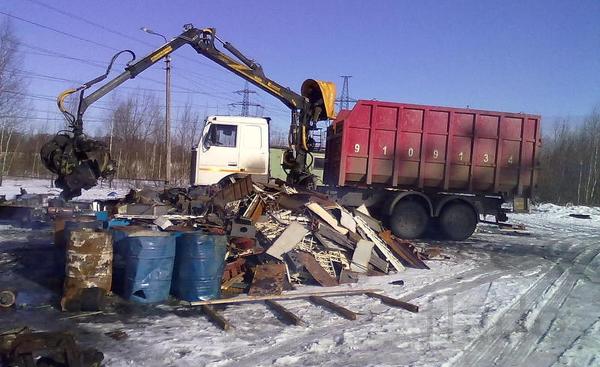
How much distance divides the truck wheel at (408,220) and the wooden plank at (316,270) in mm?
5843

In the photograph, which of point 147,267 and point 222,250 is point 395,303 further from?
point 147,267


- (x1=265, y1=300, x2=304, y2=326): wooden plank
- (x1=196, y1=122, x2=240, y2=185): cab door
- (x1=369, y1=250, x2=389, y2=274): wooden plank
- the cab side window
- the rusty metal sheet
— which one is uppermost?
the cab side window

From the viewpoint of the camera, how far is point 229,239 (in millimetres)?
8500

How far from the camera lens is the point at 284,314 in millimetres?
6379

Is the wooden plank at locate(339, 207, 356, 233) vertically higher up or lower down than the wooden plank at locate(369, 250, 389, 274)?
higher up

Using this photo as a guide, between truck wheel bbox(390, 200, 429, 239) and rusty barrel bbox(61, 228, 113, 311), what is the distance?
8.73 m

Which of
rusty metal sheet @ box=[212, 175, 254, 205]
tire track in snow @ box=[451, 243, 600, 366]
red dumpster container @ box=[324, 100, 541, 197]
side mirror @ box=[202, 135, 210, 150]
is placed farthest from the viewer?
red dumpster container @ box=[324, 100, 541, 197]

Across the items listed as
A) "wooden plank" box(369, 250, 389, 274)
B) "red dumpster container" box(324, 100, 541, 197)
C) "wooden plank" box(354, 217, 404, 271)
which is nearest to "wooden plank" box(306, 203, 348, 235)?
"wooden plank" box(354, 217, 404, 271)

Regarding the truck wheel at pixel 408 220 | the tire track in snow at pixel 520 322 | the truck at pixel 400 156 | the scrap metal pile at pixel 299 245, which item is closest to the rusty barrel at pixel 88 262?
the scrap metal pile at pixel 299 245

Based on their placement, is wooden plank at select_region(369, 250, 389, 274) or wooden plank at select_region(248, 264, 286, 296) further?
wooden plank at select_region(369, 250, 389, 274)

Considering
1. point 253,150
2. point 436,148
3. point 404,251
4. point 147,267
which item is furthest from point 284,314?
point 436,148

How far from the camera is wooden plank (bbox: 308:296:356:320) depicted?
6.37m

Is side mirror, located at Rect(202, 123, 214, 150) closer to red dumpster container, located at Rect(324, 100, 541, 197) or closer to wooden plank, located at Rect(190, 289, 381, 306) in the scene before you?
red dumpster container, located at Rect(324, 100, 541, 197)

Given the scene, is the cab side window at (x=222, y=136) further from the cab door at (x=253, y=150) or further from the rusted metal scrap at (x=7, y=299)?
the rusted metal scrap at (x=7, y=299)
